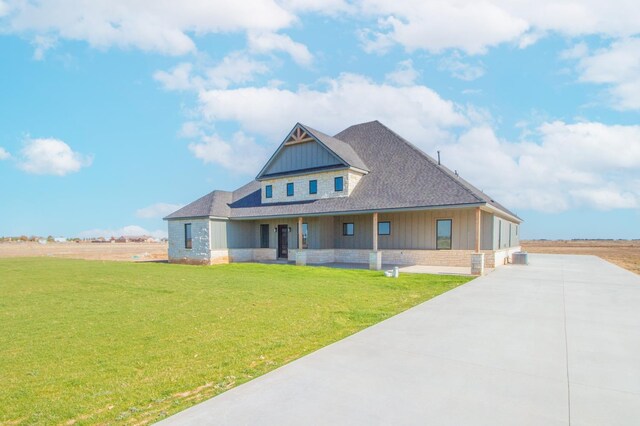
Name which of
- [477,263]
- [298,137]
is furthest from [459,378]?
[298,137]

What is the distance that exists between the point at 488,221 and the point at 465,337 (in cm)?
1454

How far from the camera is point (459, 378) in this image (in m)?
4.29

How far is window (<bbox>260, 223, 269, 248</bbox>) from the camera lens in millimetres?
25344

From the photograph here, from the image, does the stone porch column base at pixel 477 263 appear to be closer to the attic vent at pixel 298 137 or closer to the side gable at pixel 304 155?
the side gable at pixel 304 155

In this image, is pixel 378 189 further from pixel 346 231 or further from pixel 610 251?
pixel 610 251

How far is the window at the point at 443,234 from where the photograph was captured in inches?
751

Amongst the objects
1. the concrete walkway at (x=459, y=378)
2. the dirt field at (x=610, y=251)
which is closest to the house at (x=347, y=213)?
the dirt field at (x=610, y=251)

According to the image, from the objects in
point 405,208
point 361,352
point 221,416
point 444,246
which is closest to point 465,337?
point 361,352

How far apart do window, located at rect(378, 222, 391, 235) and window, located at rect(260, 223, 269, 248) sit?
8.51m

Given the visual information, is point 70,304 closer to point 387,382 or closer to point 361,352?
A: point 361,352

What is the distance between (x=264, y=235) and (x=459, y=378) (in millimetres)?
21981

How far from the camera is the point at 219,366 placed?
491 centimetres

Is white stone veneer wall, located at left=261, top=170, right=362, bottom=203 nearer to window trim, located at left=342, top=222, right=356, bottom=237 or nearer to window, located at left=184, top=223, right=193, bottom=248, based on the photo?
window trim, located at left=342, top=222, right=356, bottom=237

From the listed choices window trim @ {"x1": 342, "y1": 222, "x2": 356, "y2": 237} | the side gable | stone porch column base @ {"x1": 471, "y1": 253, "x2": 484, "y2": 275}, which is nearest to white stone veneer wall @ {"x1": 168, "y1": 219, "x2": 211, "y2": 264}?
the side gable
